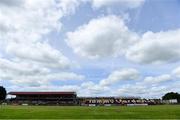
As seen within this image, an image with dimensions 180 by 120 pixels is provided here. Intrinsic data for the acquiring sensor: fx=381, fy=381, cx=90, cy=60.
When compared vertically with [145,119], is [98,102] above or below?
above

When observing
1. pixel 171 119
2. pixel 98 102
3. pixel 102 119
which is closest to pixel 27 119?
pixel 102 119

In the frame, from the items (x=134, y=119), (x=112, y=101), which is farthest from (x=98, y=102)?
(x=134, y=119)

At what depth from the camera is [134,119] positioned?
51.9 meters

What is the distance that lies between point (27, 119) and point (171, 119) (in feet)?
62.6

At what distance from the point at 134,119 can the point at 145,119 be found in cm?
148

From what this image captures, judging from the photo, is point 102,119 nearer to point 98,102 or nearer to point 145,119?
point 145,119

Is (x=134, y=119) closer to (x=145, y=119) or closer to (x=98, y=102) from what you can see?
(x=145, y=119)

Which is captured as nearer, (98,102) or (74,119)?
(74,119)

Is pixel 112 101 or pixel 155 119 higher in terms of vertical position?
pixel 112 101

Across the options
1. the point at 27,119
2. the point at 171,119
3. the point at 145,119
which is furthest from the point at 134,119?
the point at 27,119

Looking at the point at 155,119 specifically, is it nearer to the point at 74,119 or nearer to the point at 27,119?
the point at 74,119

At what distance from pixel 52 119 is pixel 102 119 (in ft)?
22.2

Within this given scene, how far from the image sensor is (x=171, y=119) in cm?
5022

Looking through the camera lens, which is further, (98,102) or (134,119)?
(98,102)
